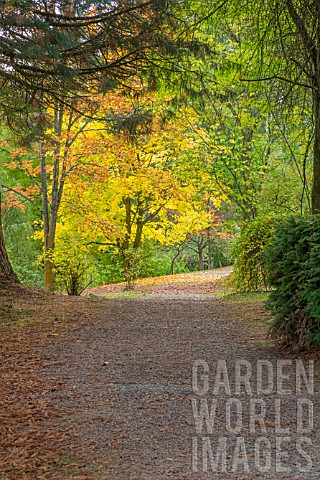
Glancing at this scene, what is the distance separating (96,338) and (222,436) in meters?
2.78

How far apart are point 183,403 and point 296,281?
1.74 m

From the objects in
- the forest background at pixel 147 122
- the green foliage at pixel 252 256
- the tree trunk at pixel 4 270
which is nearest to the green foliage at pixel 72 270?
the forest background at pixel 147 122

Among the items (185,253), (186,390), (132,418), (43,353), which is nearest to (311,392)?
(186,390)

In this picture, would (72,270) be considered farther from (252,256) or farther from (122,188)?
(252,256)

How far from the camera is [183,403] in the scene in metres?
3.24

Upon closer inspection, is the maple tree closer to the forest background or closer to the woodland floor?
the forest background

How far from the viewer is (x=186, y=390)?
11.5 ft

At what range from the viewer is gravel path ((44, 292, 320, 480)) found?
2.39 meters

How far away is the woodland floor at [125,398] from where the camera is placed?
2.38 m

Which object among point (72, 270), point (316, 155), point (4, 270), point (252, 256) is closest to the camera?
point (316, 155)

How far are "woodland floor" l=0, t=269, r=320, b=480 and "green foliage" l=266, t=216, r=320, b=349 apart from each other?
0.21 meters

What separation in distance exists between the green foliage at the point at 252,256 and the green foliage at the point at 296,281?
4.21 m

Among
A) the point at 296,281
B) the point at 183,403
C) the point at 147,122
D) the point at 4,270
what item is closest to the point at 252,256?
the point at 147,122

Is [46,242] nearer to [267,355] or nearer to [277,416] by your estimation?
[267,355]
